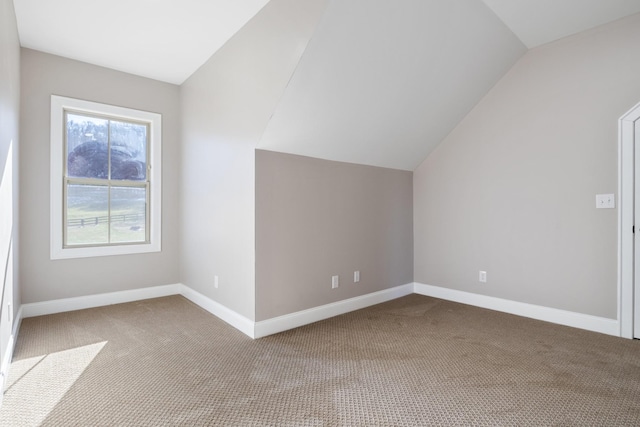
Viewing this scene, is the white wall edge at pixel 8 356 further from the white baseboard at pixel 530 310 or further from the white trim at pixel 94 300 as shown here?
the white baseboard at pixel 530 310

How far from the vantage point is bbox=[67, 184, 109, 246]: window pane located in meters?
3.64

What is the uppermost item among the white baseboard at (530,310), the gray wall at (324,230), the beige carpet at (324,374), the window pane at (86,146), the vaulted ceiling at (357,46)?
the vaulted ceiling at (357,46)

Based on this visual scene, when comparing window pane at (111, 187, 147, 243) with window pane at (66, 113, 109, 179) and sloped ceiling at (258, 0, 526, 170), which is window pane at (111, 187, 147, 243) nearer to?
window pane at (66, 113, 109, 179)

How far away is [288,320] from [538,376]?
192 centimetres

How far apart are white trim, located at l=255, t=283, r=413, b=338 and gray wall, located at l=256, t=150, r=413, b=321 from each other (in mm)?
53

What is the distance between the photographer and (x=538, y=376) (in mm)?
2166

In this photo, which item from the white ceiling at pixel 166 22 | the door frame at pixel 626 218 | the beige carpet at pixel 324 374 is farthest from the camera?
the door frame at pixel 626 218

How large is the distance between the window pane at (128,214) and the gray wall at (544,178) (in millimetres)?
3658

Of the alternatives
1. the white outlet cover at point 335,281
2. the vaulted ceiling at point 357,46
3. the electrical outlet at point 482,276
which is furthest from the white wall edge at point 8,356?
the electrical outlet at point 482,276

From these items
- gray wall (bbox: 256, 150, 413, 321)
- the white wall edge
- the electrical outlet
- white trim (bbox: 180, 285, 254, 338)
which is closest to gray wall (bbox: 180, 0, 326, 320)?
white trim (bbox: 180, 285, 254, 338)

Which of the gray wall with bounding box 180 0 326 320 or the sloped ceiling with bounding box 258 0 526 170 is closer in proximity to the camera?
the sloped ceiling with bounding box 258 0 526 170

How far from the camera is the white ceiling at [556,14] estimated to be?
103 inches

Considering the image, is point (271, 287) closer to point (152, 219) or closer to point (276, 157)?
point (276, 157)

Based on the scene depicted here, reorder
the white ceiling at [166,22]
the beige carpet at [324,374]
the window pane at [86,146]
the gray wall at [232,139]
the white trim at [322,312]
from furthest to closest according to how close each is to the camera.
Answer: the window pane at [86,146] < the white trim at [322,312] < the white ceiling at [166,22] < the gray wall at [232,139] < the beige carpet at [324,374]
